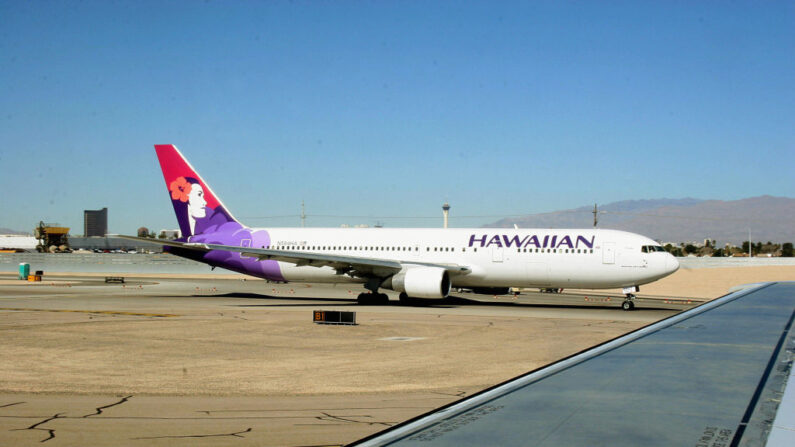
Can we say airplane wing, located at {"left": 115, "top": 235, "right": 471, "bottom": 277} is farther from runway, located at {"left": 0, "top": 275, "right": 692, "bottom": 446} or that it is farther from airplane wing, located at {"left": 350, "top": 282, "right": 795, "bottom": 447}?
airplane wing, located at {"left": 350, "top": 282, "right": 795, "bottom": 447}

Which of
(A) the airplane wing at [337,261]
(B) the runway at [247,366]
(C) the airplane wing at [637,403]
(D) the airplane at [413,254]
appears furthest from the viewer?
(A) the airplane wing at [337,261]

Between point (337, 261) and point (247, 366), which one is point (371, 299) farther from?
point (247, 366)

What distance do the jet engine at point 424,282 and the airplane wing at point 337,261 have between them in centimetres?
59

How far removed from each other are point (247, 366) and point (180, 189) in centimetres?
2396

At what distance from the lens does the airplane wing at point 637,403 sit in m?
3.14

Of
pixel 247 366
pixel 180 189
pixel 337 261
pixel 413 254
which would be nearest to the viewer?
pixel 247 366

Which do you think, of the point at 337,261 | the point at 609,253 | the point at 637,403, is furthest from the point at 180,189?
the point at 637,403

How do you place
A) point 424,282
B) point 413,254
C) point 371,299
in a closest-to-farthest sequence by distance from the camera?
1. point 424,282
2. point 371,299
3. point 413,254

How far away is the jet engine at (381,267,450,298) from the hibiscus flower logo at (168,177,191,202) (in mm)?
12839

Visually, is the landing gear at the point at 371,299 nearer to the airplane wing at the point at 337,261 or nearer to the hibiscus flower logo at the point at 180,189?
the airplane wing at the point at 337,261

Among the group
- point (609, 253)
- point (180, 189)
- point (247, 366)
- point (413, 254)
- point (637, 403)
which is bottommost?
point (247, 366)

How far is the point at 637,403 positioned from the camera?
3.84 meters

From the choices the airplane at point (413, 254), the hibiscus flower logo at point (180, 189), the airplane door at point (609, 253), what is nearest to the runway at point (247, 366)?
the airplane at point (413, 254)

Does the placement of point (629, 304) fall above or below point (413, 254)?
below
